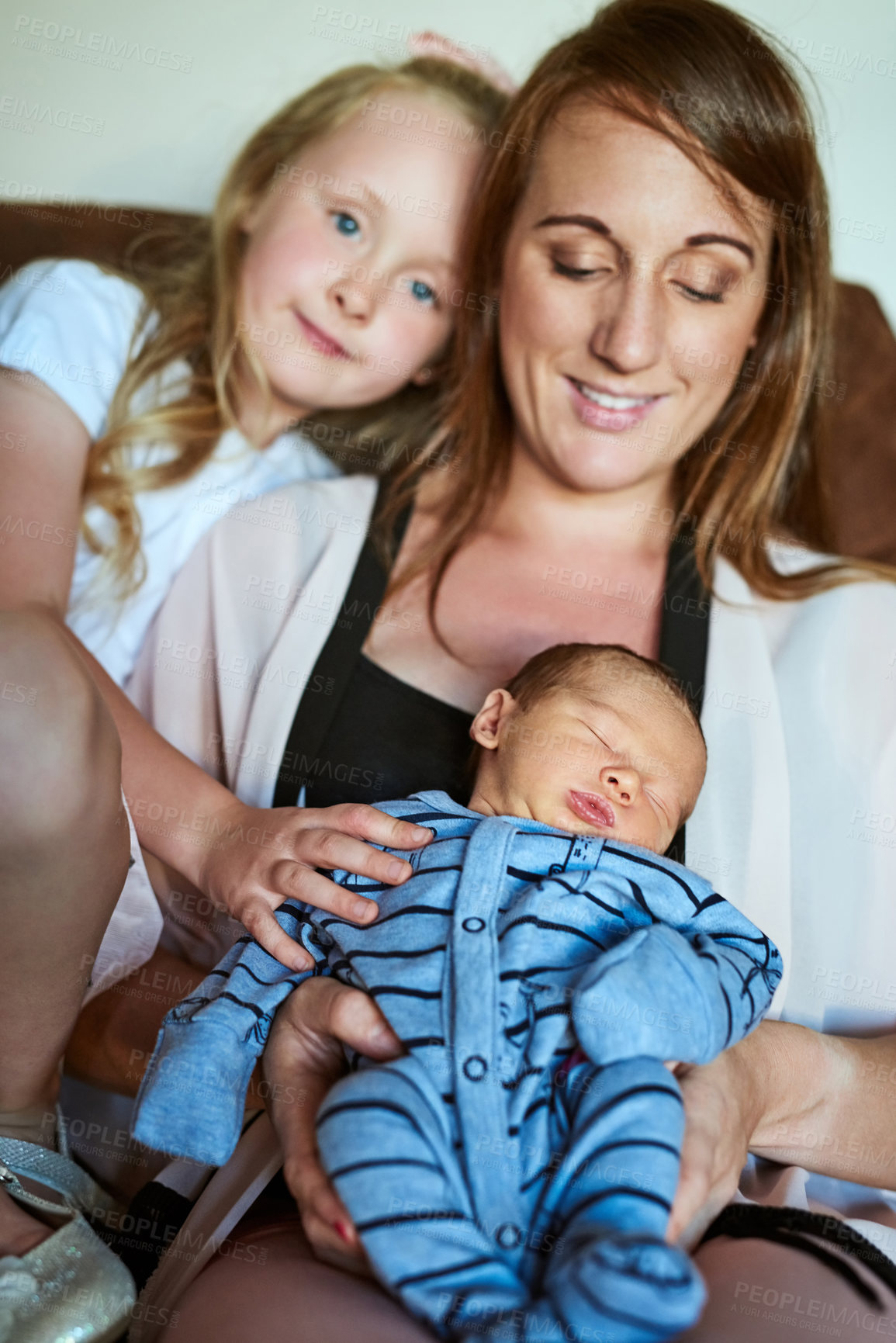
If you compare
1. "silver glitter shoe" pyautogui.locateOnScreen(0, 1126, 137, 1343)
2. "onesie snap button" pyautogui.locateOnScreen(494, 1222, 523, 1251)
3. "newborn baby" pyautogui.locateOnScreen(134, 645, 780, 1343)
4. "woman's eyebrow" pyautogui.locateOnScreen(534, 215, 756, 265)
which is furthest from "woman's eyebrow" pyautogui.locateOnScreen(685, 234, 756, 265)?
"silver glitter shoe" pyautogui.locateOnScreen(0, 1126, 137, 1343)

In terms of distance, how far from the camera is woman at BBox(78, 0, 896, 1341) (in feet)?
4.39

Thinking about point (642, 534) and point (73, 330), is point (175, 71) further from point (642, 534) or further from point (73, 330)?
point (642, 534)

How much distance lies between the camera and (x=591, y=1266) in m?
0.75

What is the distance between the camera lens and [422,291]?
1670 mm

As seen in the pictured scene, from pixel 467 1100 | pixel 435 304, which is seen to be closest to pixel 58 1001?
pixel 467 1100

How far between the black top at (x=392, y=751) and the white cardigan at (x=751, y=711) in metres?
0.07

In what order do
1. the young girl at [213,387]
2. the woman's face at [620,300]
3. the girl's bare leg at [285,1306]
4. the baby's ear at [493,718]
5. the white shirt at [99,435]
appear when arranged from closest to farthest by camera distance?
the girl's bare leg at [285,1306], the baby's ear at [493,718], the young girl at [213,387], the woman's face at [620,300], the white shirt at [99,435]

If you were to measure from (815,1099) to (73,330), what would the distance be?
4.46 ft

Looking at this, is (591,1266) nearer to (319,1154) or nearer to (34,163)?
(319,1154)

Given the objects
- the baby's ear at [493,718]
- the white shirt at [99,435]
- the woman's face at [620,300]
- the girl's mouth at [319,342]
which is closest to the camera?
the baby's ear at [493,718]

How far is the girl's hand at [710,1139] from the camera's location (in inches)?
35.4

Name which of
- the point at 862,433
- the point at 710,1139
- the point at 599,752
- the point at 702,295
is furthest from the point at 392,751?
the point at 862,433

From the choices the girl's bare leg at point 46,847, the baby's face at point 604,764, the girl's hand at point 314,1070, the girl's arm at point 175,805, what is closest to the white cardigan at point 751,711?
the girl's arm at point 175,805

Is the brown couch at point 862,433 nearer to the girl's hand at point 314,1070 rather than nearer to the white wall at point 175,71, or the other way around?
the white wall at point 175,71
